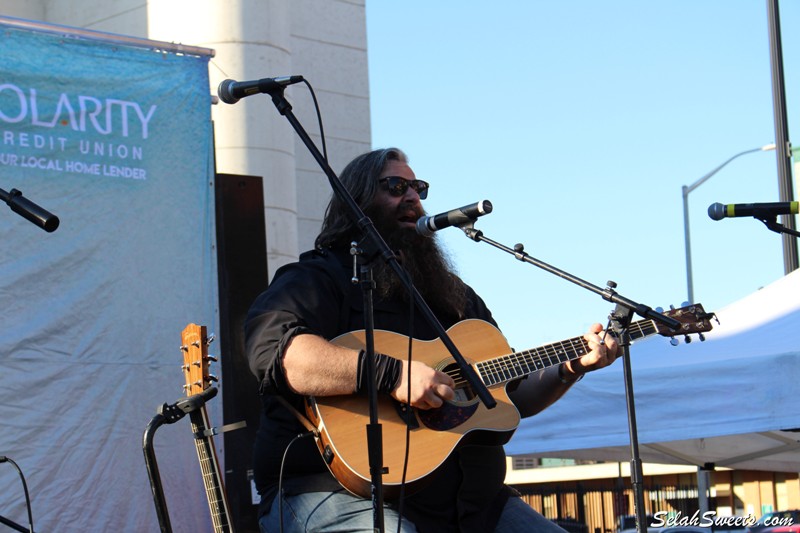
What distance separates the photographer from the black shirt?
356cm

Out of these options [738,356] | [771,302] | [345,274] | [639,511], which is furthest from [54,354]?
[771,302]

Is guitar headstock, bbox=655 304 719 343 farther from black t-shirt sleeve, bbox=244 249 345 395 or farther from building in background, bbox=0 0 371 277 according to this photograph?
building in background, bbox=0 0 371 277

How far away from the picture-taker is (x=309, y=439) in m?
3.61

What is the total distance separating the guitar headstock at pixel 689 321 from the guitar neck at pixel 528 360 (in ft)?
0.51

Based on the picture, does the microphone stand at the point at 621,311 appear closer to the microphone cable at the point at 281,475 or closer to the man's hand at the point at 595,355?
the man's hand at the point at 595,355

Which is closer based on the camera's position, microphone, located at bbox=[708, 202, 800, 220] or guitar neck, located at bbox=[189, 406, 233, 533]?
guitar neck, located at bbox=[189, 406, 233, 533]

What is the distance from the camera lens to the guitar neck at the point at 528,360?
3949 millimetres

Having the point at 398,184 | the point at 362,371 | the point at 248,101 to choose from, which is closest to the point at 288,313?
the point at 362,371

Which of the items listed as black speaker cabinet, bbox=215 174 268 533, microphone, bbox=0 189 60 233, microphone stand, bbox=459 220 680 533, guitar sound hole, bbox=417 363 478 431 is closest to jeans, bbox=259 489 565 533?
guitar sound hole, bbox=417 363 478 431

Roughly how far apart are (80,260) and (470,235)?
2591 mm

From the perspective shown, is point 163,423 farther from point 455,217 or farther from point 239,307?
point 239,307

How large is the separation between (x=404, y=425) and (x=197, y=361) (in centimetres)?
90

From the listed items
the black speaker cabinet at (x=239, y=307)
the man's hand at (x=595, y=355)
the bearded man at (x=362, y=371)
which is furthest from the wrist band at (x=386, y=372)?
the black speaker cabinet at (x=239, y=307)

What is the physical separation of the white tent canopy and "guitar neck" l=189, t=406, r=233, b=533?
7.82 ft
